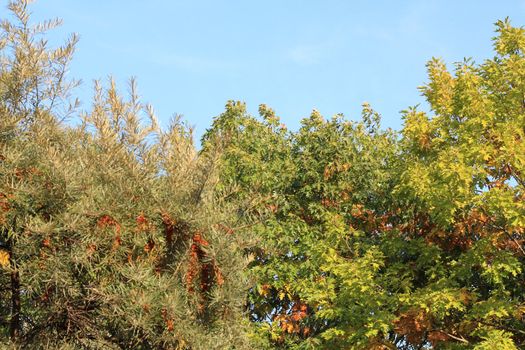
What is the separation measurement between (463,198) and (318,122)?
10.3m

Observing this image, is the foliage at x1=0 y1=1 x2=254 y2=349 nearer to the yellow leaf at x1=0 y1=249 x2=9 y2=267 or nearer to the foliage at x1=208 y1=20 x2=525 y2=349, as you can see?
the yellow leaf at x1=0 y1=249 x2=9 y2=267

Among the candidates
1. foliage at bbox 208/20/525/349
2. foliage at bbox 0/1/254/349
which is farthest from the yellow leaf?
foliage at bbox 208/20/525/349

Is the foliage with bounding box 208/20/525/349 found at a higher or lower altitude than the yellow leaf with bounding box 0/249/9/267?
higher

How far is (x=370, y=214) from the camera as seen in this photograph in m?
29.8

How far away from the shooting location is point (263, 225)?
1135 inches

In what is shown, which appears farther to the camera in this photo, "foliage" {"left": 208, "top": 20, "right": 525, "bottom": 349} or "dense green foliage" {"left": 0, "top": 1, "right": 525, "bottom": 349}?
"foliage" {"left": 208, "top": 20, "right": 525, "bottom": 349}

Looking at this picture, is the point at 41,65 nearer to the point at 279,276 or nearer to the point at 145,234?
the point at 145,234

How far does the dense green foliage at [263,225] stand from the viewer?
13945 millimetres

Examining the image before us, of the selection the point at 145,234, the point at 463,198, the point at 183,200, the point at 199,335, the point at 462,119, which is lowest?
the point at 199,335

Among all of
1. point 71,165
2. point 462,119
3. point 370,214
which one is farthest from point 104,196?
point 370,214

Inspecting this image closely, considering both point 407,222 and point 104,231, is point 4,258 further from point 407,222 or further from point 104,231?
point 407,222

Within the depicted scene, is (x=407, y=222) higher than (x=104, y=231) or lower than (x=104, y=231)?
higher

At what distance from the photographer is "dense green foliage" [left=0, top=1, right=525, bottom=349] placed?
13.9 meters

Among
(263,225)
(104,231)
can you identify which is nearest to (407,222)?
(263,225)
